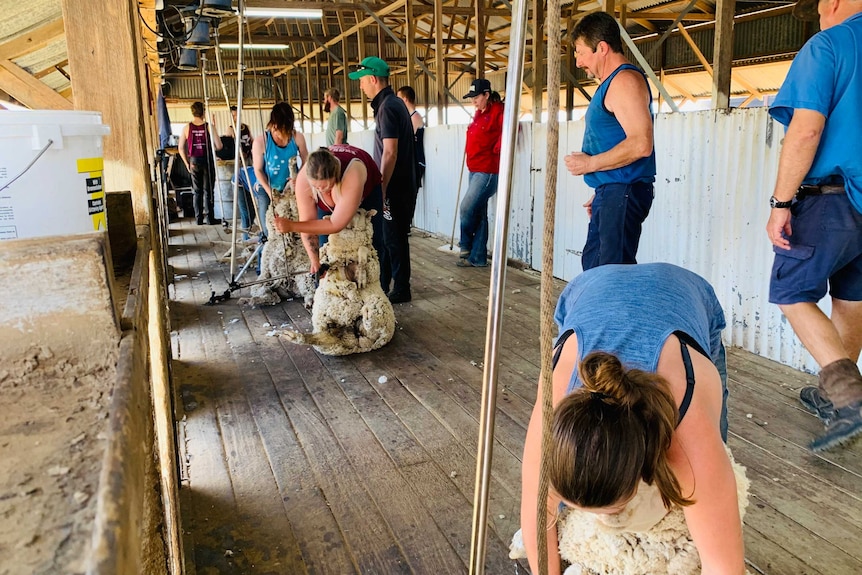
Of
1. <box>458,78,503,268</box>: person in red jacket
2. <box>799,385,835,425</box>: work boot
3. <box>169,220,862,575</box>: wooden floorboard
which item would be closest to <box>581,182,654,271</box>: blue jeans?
<box>169,220,862,575</box>: wooden floorboard

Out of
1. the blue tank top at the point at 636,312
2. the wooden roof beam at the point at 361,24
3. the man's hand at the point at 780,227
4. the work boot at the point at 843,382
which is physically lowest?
the work boot at the point at 843,382

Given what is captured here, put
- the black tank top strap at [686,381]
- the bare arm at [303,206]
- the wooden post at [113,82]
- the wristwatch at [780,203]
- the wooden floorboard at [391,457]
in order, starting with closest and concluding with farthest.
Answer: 1. the black tank top strap at [686,381]
2. the wooden post at [113,82]
3. the wooden floorboard at [391,457]
4. the wristwatch at [780,203]
5. the bare arm at [303,206]

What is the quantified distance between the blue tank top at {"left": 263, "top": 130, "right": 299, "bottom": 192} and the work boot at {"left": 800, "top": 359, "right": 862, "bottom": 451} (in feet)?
13.4

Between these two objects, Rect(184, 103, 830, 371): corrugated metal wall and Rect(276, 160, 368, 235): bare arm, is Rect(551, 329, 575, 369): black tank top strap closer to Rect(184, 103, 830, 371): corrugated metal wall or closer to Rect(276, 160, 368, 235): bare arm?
Rect(184, 103, 830, 371): corrugated metal wall

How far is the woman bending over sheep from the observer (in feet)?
3.88

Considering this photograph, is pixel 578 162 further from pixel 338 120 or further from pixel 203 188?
pixel 203 188

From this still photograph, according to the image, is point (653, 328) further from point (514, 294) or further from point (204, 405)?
point (514, 294)

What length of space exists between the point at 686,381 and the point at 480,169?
4.69 m

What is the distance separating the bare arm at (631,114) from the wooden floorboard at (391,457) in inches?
47.4

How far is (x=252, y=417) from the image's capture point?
302 cm

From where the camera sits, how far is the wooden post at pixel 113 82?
163cm

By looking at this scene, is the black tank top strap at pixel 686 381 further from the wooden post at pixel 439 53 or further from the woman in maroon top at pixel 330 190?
the wooden post at pixel 439 53

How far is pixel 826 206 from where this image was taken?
95.7 inches

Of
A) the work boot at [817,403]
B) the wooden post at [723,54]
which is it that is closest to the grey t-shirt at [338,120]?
the wooden post at [723,54]
